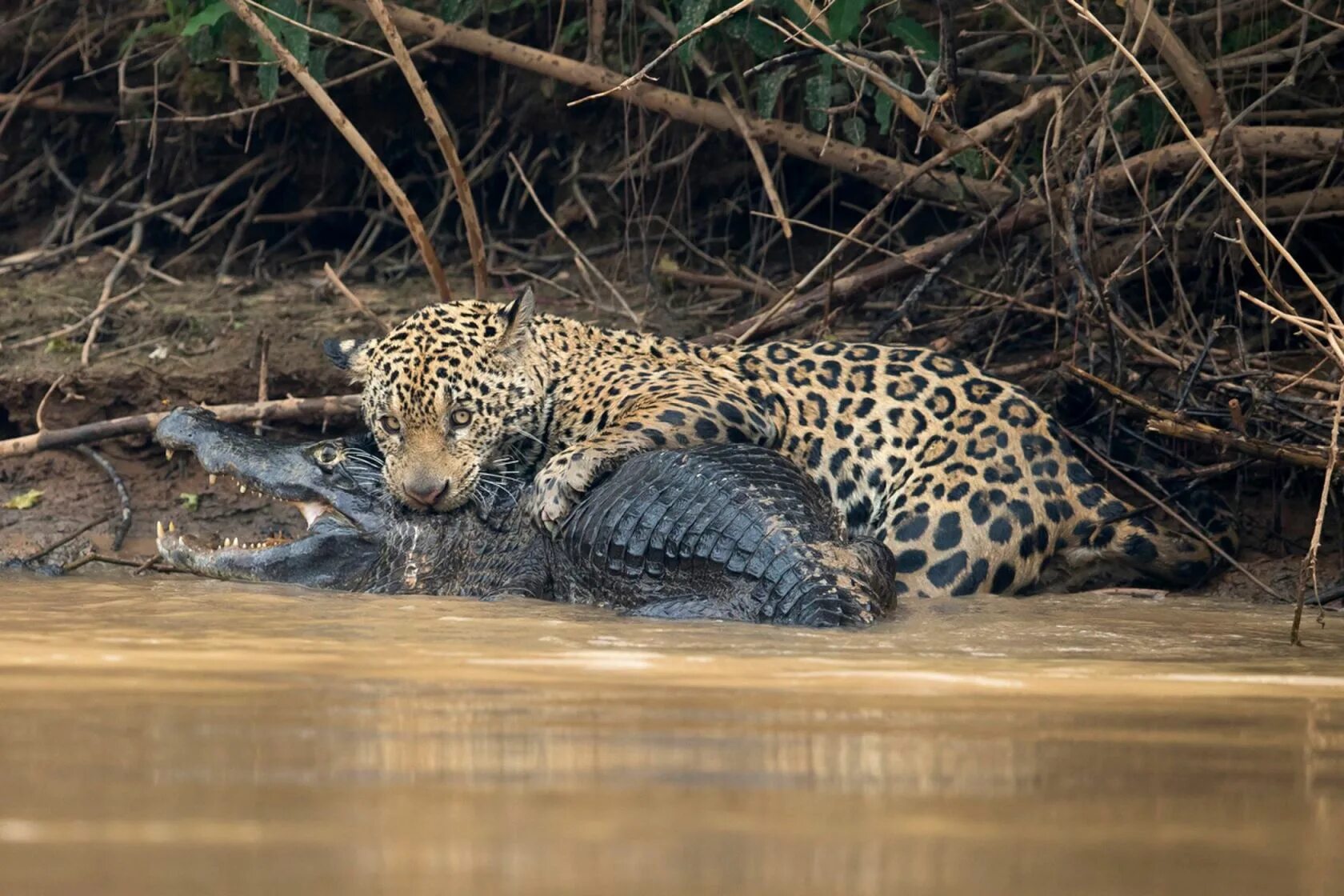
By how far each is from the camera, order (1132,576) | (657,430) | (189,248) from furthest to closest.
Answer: (189,248) < (1132,576) < (657,430)

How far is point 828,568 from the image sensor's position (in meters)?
4.68

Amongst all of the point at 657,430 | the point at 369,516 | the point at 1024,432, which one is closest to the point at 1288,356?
the point at 1024,432

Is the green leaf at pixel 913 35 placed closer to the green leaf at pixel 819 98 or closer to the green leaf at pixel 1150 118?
the green leaf at pixel 819 98

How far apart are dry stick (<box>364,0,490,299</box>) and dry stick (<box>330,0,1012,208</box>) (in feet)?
2.90

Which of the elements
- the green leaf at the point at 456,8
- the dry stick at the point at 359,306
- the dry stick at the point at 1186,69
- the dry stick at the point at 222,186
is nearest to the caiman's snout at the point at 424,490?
the dry stick at the point at 359,306

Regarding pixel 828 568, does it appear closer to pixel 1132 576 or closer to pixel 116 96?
pixel 1132 576

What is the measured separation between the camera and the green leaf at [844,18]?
587cm

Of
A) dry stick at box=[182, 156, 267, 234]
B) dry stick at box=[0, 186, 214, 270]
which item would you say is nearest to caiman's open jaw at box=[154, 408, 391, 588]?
dry stick at box=[182, 156, 267, 234]

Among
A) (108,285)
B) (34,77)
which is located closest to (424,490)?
(108,285)

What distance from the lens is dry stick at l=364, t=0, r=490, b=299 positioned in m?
6.00

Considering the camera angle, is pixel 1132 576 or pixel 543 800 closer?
pixel 543 800

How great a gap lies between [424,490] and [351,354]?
781mm

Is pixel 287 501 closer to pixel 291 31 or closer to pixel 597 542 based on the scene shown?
pixel 597 542

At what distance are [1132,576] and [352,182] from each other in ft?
16.3
